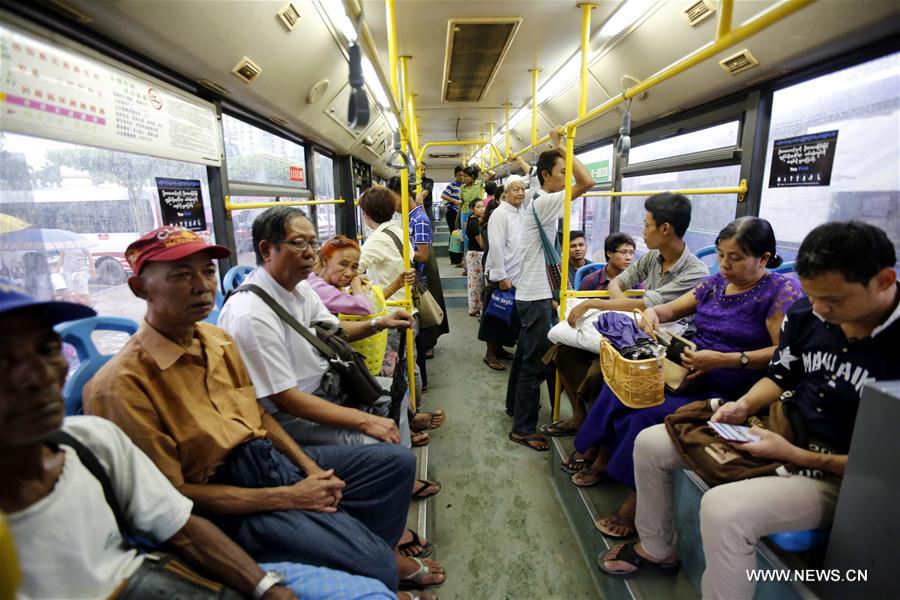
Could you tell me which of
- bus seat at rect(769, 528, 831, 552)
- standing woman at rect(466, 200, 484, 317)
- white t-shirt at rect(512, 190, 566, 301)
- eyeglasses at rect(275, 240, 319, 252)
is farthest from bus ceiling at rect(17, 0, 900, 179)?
standing woman at rect(466, 200, 484, 317)

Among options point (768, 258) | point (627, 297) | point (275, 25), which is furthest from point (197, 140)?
point (768, 258)

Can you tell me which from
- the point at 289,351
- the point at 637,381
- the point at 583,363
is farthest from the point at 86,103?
the point at 583,363

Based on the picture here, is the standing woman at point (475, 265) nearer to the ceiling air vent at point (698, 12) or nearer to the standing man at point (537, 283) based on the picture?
the standing man at point (537, 283)

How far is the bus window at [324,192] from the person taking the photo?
18.7ft

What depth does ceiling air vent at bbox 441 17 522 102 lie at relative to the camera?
3.06 metres

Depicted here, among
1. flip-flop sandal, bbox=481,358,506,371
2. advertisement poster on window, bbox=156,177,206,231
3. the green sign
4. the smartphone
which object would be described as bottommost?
flip-flop sandal, bbox=481,358,506,371

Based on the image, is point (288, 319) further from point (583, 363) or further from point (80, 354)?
point (583, 363)

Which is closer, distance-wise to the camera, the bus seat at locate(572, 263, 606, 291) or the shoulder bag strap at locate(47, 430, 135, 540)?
the shoulder bag strap at locate(47, 430, 135, 540)

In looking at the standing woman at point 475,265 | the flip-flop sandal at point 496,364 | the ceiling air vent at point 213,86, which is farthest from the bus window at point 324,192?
the flip-flop sandal at point 496,364

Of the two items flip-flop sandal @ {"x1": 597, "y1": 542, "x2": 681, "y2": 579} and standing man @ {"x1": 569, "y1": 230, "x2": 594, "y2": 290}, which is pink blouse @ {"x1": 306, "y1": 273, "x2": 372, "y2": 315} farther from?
standing man @ {"x1": 569, "y1": 230, "x2": 594, "y2": 290}

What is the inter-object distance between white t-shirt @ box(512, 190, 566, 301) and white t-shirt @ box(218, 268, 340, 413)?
163 cm

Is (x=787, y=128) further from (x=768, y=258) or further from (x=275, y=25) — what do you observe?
(x=275, y=25)

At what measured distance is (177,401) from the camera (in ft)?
4.32

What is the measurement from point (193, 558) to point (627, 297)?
2605 mm
